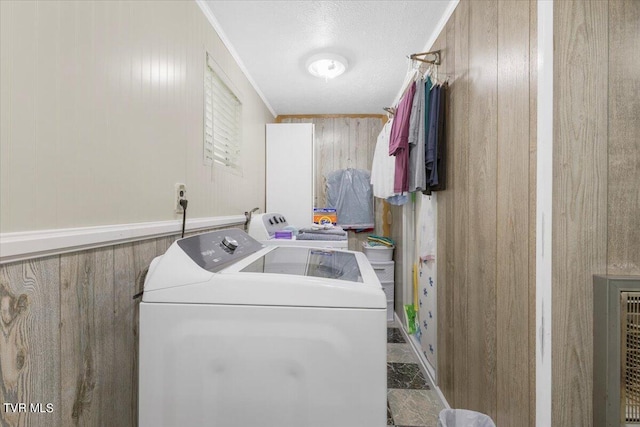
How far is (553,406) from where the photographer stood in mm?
960

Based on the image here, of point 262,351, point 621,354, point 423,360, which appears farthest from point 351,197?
point 262,351

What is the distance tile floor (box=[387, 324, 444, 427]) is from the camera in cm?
171

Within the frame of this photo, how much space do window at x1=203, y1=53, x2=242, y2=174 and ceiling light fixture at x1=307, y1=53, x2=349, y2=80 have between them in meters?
0.70

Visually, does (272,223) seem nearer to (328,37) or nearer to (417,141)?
(417,141)

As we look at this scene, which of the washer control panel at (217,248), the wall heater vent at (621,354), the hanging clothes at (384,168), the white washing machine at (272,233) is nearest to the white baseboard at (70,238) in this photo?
the washer control panel at (217,248)

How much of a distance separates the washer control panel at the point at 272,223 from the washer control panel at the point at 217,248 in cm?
95

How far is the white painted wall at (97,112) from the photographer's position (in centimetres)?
69

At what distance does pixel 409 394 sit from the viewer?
1.94 m

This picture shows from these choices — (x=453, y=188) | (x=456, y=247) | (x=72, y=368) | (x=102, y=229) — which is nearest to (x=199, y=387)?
(x=72, y=368)

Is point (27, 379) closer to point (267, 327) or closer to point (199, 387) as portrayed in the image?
point (199, 387)

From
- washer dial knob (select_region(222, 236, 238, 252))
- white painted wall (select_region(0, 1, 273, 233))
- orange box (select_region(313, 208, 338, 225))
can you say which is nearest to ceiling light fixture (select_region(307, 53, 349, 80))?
white painted wall (select_region(0, 1, 273, 233))

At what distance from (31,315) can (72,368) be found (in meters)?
0.23

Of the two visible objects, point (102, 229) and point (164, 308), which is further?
point (102, 229)

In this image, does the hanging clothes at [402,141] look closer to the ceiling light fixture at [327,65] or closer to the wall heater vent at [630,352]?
the ceiling light fixture at [327,65]
